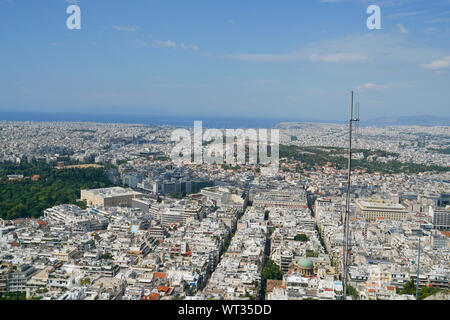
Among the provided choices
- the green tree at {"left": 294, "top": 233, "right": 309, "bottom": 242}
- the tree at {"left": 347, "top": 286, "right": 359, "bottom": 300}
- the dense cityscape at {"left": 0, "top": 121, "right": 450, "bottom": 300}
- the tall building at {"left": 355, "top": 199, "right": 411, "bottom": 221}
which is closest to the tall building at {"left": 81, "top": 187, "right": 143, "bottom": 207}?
the dense cityscape at {"left": 0, "top": 121, "right": 450, "bottom": 300}

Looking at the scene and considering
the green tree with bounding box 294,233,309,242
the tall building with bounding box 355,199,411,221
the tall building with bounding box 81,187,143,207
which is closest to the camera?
the green tree with bounding box 294,233,309,242

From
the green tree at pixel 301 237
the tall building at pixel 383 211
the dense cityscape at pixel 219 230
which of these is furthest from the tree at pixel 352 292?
the tall building at pixel 383 211

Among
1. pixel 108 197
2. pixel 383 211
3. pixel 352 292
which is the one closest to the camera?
pixel 352 292

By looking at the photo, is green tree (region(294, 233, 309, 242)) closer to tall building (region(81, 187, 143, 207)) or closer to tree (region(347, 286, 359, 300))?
tree (region(347, 286, 359, 300))

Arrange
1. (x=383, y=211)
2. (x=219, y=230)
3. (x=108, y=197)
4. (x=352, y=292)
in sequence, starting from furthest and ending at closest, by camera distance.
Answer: (x=108, y=197) → (x=383, y=211) → (x=219, y=230) → (x=352, y=292)

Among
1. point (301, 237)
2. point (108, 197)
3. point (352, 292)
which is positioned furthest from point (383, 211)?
point (108, 197)

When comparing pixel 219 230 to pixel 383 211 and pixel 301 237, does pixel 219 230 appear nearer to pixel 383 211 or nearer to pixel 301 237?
pixel 301 237

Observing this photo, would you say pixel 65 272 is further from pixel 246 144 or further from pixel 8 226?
pixel 246 144
